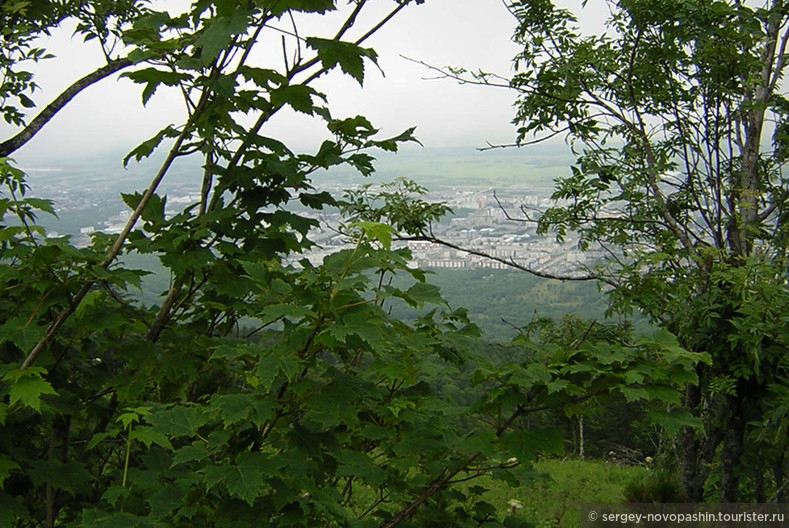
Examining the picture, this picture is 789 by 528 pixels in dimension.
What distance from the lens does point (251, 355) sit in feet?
4.45

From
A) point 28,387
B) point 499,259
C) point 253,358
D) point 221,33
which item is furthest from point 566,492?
point 221,33

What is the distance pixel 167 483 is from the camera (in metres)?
1.38

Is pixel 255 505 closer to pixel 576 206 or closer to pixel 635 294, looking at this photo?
pixel 635 294

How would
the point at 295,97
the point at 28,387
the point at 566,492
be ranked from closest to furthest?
1. the point at 28,387
2. the point at 295,97
3. the point at 566,492

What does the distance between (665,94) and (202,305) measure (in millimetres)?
3449

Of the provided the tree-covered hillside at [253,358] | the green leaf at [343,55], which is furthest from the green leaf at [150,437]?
the green leaf at [343,55]

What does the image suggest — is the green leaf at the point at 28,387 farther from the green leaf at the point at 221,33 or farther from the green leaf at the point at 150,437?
the green leaf at the point at 221,33

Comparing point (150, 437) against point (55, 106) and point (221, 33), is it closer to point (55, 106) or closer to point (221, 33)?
point (221, 33)

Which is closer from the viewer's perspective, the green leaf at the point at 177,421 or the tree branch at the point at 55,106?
the green leaf at the point at 177,421

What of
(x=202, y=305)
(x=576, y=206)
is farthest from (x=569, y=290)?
(x=202, y=305)

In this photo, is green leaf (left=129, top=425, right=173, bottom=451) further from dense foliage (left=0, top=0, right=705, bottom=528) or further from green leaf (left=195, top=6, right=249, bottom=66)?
green leaf (left=195, top=6, right=249, bottom=66)

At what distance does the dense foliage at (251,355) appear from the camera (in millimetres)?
1266

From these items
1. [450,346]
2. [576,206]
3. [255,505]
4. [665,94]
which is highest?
[665,94]

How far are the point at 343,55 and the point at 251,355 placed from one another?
0.73m
